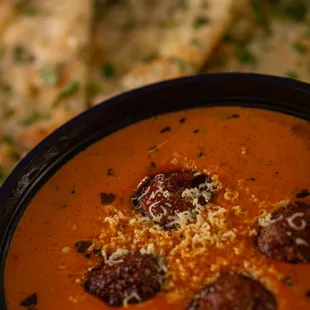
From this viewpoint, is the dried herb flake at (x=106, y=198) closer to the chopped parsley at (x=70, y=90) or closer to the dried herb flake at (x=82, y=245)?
the dried herb flake at (x=82, y=245)

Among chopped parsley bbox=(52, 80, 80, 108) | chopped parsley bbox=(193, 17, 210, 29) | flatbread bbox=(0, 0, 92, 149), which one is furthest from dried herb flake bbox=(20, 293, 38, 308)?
chopped parsley bbox=(193, 17, 210, 29)

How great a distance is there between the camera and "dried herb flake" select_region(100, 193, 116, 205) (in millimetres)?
2354

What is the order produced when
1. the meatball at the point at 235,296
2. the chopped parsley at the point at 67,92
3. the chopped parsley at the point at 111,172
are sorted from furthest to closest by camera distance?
the chopped parsley at the point at 67,92, the chopped parsley at the point at 111,172, the meatball at the point at 235,296

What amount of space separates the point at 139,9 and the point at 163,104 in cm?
117

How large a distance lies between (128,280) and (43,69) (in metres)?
1.57

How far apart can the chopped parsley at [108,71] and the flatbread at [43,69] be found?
11 cm

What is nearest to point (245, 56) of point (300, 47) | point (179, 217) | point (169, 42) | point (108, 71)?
point (300, 47)

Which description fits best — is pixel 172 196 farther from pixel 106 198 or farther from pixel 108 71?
pixel 108 71

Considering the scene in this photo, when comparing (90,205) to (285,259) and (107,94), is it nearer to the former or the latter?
(285,259)

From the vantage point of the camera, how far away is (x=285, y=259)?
2.04 m

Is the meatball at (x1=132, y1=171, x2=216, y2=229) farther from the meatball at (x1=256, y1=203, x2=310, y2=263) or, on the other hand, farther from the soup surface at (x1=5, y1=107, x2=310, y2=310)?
the meatball at (x1=256, y1=203, x2=310, y2=263)

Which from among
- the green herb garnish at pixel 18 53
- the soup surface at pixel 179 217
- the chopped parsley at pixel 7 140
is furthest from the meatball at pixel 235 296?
the green herb garnish at pixel 18 53

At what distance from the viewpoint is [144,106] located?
2.67 metres

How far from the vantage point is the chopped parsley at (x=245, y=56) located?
10.7ft
